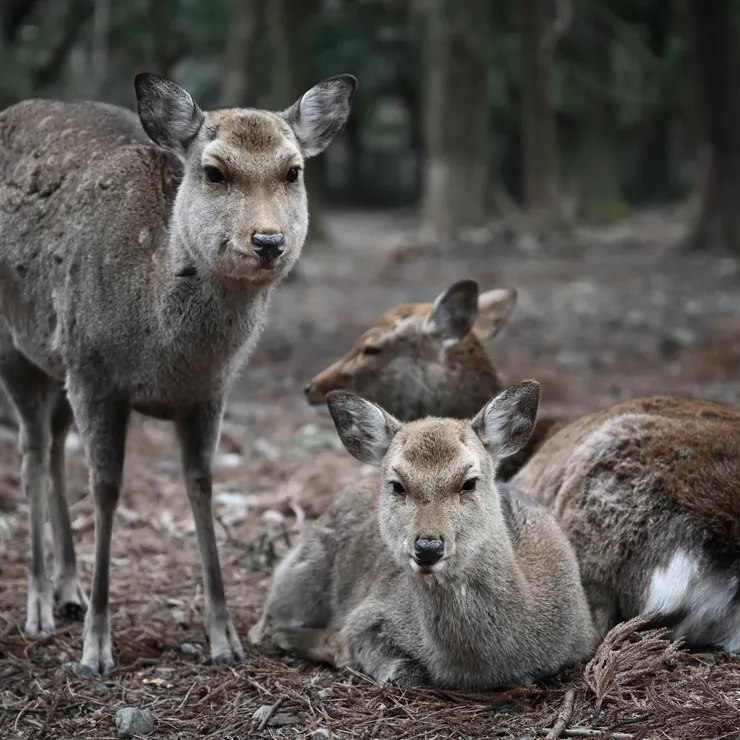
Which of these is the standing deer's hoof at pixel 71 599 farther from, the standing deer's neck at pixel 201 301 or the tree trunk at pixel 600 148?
the tree trunk at pixel 600 148

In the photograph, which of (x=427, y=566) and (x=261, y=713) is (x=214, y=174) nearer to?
(x=427, y=566)

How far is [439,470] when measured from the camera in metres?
4.68

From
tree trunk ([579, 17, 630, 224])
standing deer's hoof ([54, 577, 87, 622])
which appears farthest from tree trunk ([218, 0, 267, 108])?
tree trunk ([579, 17, 630, 224])

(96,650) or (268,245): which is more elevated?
(268,245)

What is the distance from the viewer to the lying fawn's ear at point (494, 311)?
7.50 m

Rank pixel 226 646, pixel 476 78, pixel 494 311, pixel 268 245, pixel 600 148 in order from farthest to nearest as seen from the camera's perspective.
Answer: pixel 600 148 → pixel 476 78 → pixel 494 311 → pixel 226 646 → pixel 268 245

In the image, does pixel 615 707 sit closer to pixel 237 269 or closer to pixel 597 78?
pixel 237 269

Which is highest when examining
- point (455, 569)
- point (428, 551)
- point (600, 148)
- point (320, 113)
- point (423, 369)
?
point (600, 148)

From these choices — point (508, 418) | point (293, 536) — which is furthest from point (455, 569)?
point (293, 536)

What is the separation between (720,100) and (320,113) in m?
12.5

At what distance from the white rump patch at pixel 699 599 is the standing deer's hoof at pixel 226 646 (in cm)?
182

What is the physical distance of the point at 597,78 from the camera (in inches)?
1212

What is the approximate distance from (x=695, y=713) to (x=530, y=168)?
19838 millimetres

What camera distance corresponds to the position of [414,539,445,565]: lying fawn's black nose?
14.6 feet
